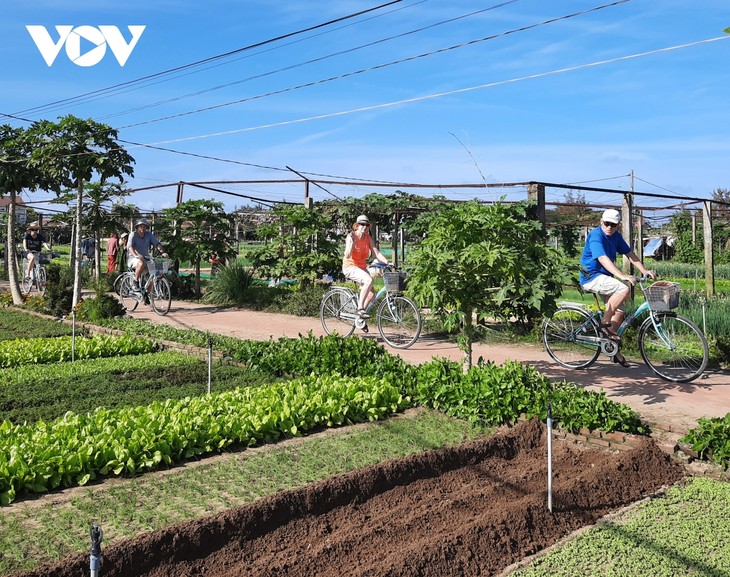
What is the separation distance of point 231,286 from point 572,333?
8.83 metres

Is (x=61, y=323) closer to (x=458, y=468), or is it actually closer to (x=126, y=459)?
(x=126, y=459)

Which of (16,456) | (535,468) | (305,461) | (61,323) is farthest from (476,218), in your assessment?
(61,323)

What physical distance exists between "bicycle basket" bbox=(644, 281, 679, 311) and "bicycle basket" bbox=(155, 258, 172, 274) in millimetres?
8983

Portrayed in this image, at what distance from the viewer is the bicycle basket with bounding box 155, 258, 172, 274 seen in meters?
13.6

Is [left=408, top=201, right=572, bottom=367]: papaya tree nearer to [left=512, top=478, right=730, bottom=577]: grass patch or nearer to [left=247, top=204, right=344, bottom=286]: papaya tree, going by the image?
[left=512, top=478, right=730, bottom=577]: grass patch

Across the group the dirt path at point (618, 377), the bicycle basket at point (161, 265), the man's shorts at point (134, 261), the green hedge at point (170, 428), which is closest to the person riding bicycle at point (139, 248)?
the man's shorts at point (134, 261)

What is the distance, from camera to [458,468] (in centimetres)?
537

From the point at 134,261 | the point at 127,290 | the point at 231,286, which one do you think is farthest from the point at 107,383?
the point at 231,286

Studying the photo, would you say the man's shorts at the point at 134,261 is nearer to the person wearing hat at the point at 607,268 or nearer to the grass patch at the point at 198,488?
the person wearing hat at the point at 607,268

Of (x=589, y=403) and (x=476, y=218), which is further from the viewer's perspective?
(x=476, y=218)

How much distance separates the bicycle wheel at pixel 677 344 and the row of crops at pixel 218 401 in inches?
67.1

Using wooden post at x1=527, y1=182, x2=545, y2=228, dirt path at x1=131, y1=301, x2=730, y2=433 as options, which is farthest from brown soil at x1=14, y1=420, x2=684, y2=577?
wooden post at x1=527, y1=182, x2=545, y2=228

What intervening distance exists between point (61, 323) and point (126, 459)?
8.74 meters

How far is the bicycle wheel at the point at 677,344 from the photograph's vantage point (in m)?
7.59
